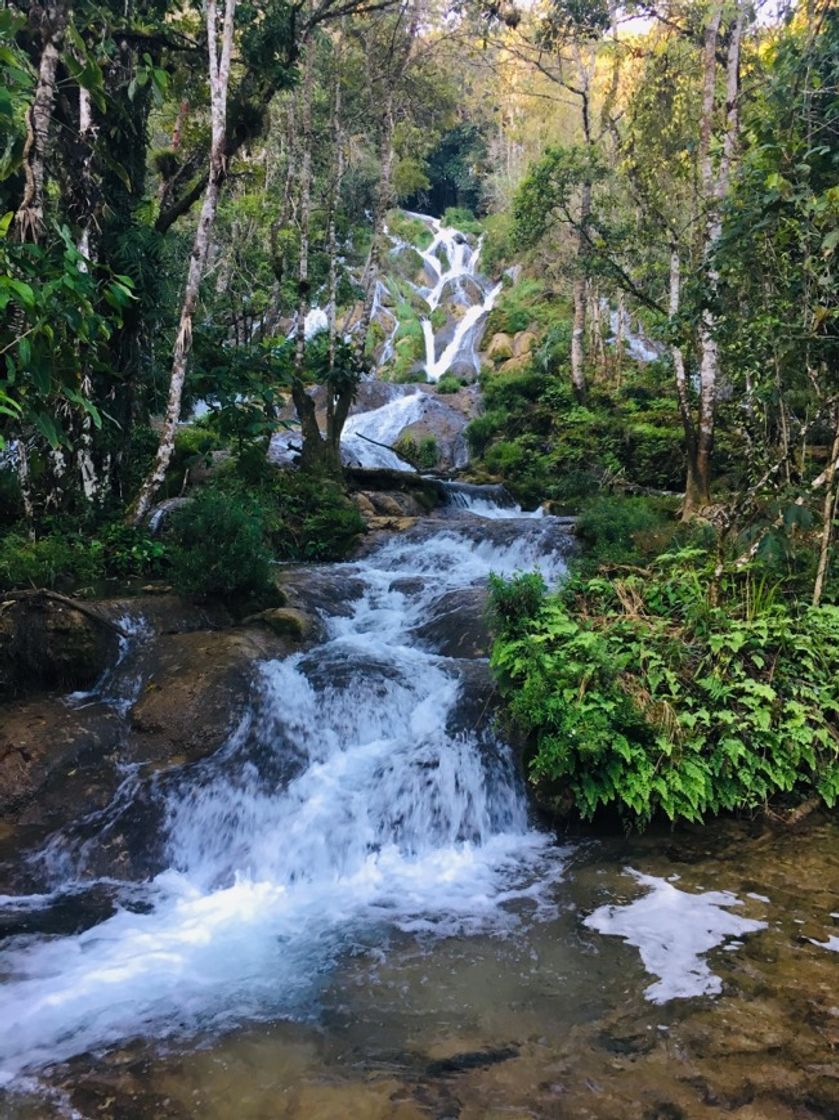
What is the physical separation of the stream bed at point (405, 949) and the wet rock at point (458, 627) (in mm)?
864

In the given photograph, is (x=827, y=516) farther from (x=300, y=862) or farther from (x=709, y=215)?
(x=709, y=215)

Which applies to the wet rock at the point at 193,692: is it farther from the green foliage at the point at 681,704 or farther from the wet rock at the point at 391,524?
the wet rock at the point at 391,524

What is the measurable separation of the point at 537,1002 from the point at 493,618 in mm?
3747

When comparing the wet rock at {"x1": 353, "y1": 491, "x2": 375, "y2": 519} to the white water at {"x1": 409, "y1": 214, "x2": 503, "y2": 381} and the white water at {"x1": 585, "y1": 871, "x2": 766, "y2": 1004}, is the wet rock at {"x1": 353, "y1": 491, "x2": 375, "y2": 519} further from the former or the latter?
the white water at {"x1": 409, "y1": 214, "x2": 503, "y2": 381}

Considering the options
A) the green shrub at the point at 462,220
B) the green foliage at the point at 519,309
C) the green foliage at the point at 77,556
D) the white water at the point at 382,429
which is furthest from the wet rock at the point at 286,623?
the green shrub at the point at 462,220

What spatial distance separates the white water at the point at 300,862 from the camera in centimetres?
393

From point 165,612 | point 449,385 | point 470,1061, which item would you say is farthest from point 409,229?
point 470,1061

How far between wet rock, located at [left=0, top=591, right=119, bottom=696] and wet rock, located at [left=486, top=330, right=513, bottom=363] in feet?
81.4

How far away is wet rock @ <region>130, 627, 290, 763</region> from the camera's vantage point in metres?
6.67

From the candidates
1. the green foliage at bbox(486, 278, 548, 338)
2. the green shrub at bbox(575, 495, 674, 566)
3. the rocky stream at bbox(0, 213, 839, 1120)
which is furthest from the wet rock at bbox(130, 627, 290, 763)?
the green foliage at bbox(486, 278, 548, 338)

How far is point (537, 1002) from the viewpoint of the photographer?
381 centimetres

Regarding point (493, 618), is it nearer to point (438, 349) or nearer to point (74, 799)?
point (74, 799)

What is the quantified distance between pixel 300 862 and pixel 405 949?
1.56m

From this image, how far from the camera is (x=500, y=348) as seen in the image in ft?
98.2
